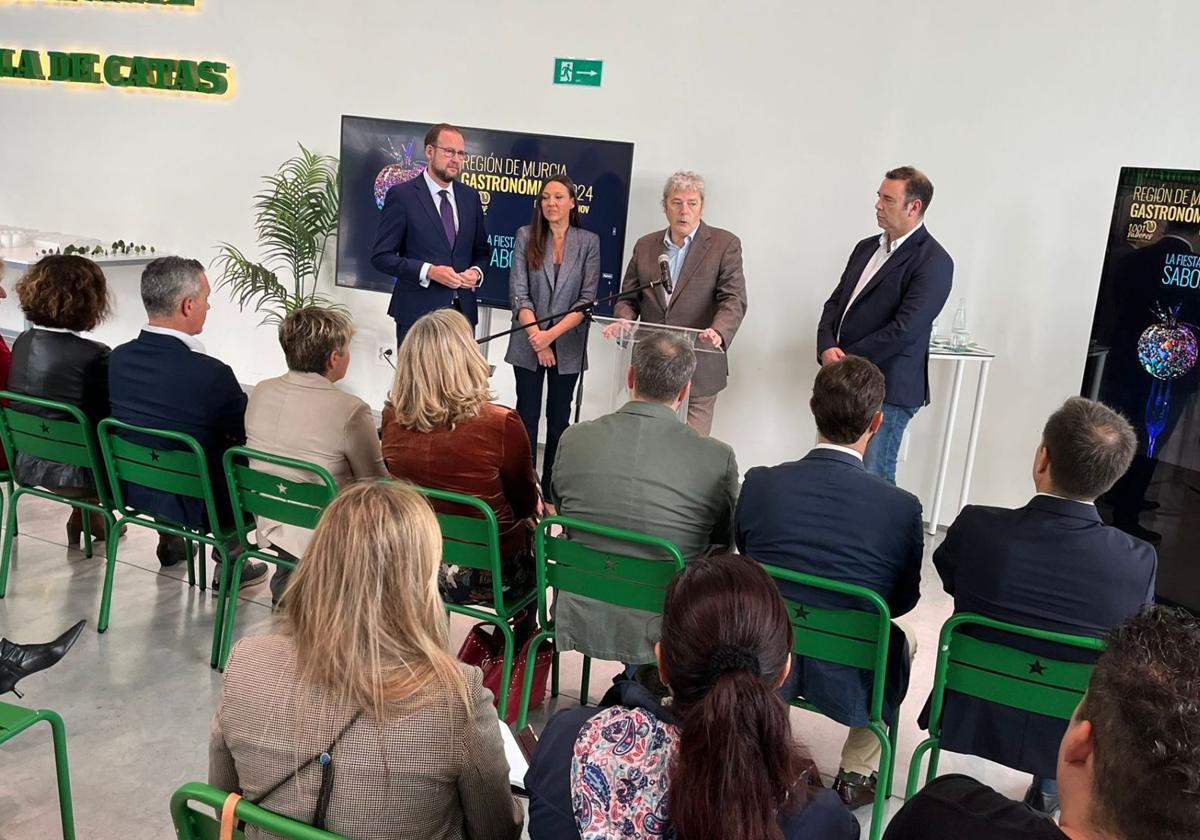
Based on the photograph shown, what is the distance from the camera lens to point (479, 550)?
2824 mm

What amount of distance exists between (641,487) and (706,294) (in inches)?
89.2

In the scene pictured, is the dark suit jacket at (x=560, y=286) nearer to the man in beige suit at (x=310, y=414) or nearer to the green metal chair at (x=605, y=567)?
the man in beige suit at (x=310, y=414)

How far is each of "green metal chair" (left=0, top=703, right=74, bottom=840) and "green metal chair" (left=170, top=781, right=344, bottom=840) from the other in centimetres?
69

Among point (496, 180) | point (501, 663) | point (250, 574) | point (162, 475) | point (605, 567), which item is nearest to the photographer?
point (605, 567)

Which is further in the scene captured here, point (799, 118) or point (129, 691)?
point (799, 118)

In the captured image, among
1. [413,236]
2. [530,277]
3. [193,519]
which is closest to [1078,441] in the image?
[193,519]

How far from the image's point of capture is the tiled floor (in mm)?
2604

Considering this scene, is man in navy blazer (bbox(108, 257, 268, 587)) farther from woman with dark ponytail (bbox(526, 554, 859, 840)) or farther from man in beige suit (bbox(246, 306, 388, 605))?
woman with dark ponytail (bbox(526, 554, 859, 840))

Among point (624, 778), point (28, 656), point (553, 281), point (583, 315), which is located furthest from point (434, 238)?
point (624, 778)

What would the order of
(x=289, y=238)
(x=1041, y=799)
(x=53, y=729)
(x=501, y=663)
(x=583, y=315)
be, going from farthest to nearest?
1. (x=289, y=238)
2. (x=583, y=315)
3. (x=501, y=663)
4. (x=1041, y=799)
5. (x=53, y=729)

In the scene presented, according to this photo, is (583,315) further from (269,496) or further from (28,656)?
(28,656)

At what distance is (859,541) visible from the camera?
2.42 meters

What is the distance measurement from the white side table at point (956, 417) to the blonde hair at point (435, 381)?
102 inches

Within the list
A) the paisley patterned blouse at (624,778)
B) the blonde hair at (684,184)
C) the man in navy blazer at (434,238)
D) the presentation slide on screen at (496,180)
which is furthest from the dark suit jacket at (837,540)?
the presentation slide on screen at (496,180)
